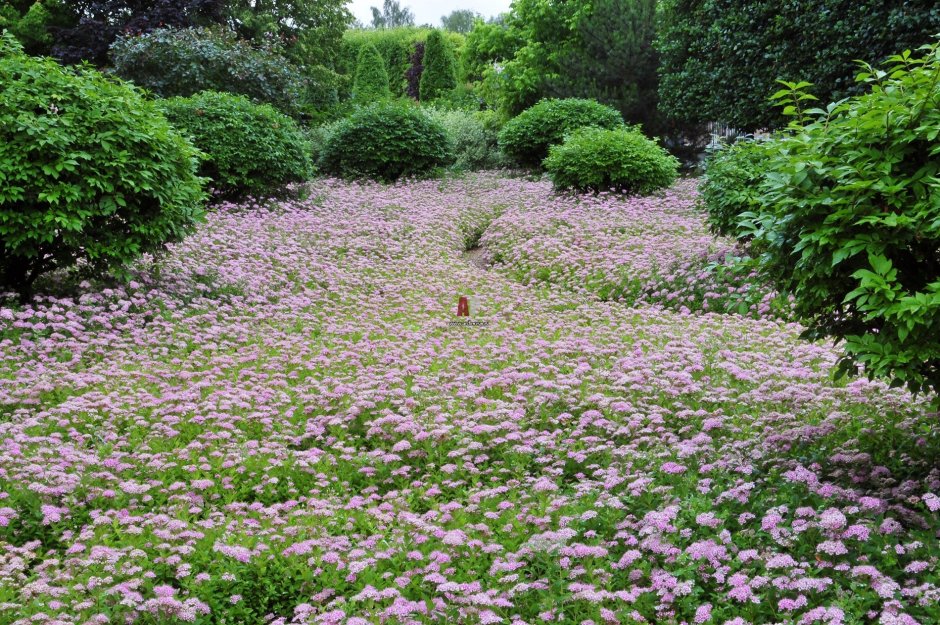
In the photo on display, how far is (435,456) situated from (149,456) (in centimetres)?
182

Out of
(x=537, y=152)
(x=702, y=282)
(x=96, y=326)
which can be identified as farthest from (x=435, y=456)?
(x=537, y=152)

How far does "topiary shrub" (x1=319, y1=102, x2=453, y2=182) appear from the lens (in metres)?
19.2

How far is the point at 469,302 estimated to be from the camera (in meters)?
8.00

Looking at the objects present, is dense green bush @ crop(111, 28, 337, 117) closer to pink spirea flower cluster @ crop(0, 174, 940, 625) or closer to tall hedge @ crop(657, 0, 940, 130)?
tall hedge @ crop(657, 0, 940, 130)

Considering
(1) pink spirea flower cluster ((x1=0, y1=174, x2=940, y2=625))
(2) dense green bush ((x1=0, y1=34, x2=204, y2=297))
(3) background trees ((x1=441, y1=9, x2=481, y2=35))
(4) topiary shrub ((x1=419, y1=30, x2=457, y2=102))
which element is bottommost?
(1) pink spirea flower cluster ((x1=0, y1=174, x2=940, y2=625))

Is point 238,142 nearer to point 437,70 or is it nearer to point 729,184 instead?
point 729,184

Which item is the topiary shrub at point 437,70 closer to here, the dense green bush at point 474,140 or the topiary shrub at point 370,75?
the topiary shrub at point 370,75

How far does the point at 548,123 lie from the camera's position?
20.1 metres

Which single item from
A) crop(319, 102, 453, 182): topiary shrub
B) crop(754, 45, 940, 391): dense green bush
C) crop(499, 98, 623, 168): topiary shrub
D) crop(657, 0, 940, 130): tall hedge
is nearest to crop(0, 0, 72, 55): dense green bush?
crop(319, 102, 453, 182): topiary shrub

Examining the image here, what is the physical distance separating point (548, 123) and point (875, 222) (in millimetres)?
16981

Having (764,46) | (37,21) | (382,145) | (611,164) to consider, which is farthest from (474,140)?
(37,21)

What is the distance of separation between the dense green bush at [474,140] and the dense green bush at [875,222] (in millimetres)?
17658

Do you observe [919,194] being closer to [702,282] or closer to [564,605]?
[564,605]

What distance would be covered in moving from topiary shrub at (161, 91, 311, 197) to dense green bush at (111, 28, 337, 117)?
13.3 feet
